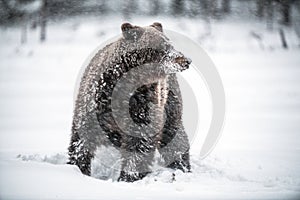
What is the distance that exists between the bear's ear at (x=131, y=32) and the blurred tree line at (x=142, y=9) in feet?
3.63

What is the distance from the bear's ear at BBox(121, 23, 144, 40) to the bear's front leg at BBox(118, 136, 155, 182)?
0.75m

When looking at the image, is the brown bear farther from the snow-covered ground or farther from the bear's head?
the snow-covered ground

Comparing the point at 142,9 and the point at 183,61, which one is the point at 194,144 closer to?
the point at 183,61

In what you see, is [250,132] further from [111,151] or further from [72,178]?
[72,178]

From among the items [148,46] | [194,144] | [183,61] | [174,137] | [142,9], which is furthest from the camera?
[142,9]

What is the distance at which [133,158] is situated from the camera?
345 cm

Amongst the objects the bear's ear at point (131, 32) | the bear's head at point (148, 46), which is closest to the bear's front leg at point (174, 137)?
the bear's head at point (148, 46)

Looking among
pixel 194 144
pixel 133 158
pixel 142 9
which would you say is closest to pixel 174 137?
pixel 133 158

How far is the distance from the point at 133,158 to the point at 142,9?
2.46 metres

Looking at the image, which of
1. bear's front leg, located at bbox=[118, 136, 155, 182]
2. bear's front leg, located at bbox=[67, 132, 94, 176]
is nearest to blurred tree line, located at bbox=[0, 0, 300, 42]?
bear's front leg, located at bbox=[67, 132, 94, 176]

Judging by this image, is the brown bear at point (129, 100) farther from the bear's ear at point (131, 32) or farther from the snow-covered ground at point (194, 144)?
the snow-covered ground at point (194, 144)

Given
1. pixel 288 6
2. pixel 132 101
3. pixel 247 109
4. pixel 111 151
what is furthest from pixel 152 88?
pixel 247 109

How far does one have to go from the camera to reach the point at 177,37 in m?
Answer: 5.53

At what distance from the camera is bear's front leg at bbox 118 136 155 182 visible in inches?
135
